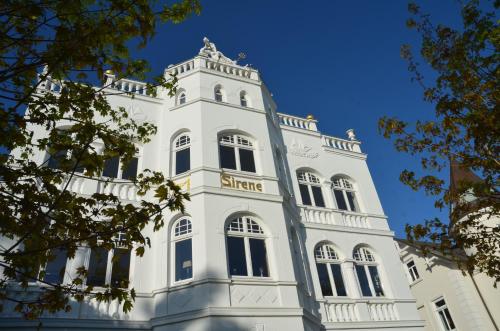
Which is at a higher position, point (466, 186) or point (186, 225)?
point (186, 225)

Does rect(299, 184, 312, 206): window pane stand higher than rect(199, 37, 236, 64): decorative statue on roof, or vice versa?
rect(199, 37, 236, 64): decorative statue on roof

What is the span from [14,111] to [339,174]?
1622 cm

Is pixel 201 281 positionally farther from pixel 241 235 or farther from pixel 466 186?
pixel 466 186

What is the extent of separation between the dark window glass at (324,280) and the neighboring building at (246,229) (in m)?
0.04

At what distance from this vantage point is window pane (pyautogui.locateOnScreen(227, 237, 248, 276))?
12.4 meters

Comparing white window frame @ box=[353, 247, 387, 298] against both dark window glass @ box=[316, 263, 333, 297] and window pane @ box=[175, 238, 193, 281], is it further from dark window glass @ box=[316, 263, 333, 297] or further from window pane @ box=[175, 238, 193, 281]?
window pane @ box=[175, 238, 193, 281]

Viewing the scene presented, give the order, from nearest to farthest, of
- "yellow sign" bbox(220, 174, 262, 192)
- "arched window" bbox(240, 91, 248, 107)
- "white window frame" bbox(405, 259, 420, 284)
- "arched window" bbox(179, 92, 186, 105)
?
"yellow sign" bbox(220, 174, 262, 192) < "arched window" bbox(179, 92, 186, 105) < "arched window" bbox(240, 91, 248, 107) < "white window frame" bbox(405, 259, 420, 284)

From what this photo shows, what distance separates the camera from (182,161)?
15.3 m

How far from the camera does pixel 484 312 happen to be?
19.6 metres

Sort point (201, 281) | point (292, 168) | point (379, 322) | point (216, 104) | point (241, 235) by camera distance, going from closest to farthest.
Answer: point (201, 281), point (241, 235), point (379, 322), point (216, 104), point (292, 168)

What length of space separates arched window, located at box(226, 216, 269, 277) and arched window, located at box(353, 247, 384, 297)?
17.2 feet

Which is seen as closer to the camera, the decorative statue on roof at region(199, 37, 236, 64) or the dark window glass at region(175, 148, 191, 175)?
the dark window glass at region(175, 148, 191, 175)

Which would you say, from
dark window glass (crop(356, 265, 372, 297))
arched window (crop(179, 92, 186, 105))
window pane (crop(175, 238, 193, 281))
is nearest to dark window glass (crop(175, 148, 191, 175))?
A: arched window (crop(179, 92, 186, 105))

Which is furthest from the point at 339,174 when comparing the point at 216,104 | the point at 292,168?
the point at 216,104
